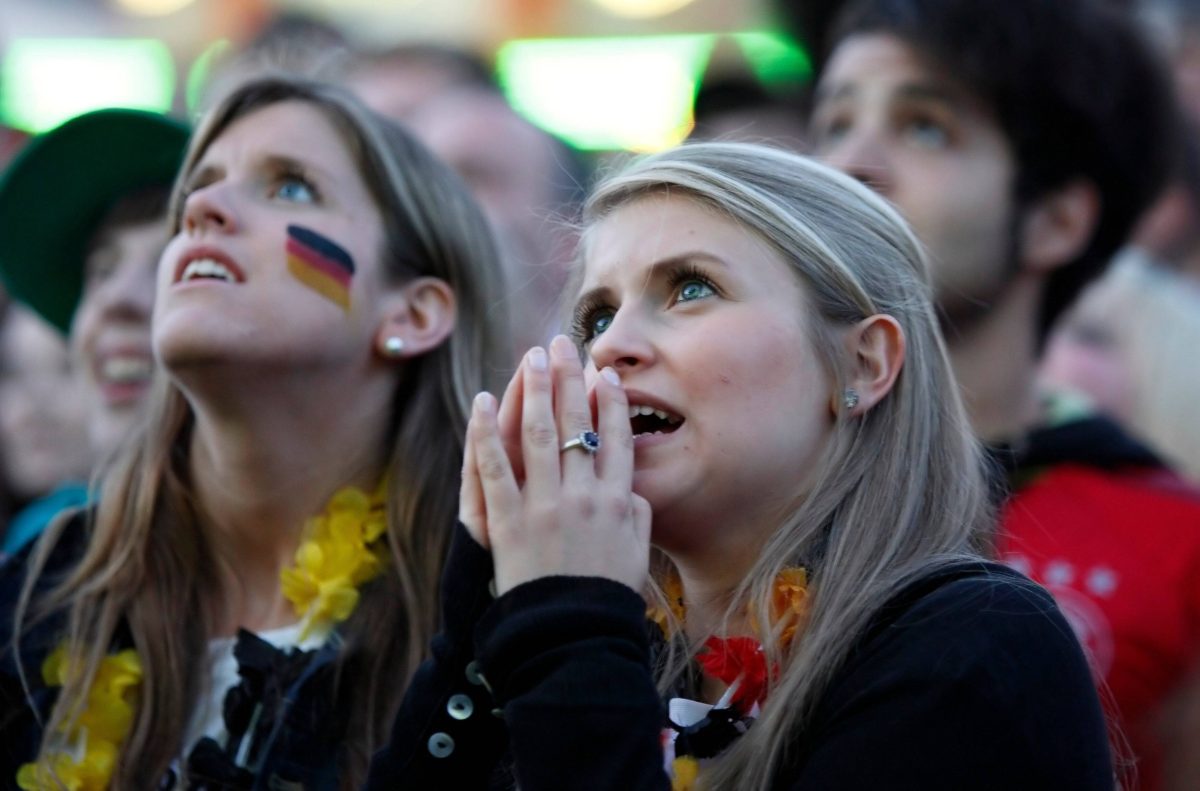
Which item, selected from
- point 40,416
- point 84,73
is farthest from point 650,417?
point 84,73

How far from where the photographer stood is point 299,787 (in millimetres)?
2412

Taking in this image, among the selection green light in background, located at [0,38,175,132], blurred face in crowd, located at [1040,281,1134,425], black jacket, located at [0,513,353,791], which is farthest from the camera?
green light in background, located at [0,38,175,132]

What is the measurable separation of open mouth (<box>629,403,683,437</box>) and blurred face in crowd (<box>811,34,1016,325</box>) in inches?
59.3

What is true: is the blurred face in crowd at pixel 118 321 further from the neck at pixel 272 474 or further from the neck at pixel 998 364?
the neck at pixel 998 364

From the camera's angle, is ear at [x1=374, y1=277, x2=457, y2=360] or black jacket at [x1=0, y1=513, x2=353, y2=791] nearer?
black jacket at [x1=0, y1=513, x2=353, y2=791]

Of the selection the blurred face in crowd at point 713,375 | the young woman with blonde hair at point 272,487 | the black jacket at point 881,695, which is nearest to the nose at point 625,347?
the blurred face in crowd at point 713,375

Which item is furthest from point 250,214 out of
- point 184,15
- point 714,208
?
point 184,15

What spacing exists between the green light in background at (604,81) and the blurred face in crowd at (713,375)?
7.64m

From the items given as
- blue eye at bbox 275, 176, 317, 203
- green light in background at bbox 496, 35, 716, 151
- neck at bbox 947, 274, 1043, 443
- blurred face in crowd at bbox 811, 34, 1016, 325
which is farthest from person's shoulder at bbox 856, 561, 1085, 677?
green light in background at bbox 496, 35, 716, 151

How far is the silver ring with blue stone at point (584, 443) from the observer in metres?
1.94

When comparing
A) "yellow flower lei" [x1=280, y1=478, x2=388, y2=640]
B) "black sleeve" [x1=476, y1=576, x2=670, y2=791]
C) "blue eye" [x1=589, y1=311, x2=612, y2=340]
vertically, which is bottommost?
"black sleeve" [x1=476, y1=576, x2=670, y2=791]

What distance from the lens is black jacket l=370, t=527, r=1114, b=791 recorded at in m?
1.68

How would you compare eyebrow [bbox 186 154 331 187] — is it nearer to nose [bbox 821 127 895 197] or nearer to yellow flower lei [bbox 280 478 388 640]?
yellow flower lei [bbox 280 478 388 640]

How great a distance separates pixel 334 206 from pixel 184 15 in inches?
381
